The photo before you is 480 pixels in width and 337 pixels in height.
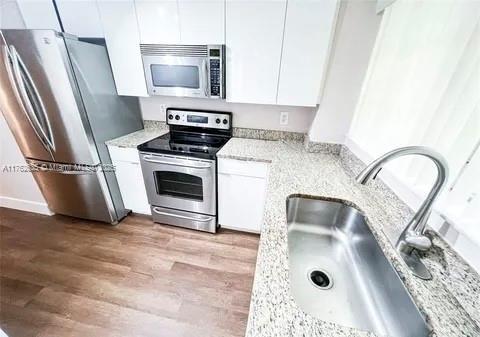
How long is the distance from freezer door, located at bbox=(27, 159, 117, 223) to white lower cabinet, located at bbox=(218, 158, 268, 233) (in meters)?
1.14

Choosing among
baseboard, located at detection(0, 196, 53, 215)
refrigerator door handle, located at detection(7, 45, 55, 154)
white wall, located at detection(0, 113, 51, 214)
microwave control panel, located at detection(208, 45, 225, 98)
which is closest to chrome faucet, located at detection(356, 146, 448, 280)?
microwave control panel, located at detection(208, 45, 225, 98)

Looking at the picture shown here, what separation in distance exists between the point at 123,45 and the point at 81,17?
479 mm

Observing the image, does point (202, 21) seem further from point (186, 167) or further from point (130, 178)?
point (130, 178)

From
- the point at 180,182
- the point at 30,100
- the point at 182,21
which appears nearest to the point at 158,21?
the point at 182,21

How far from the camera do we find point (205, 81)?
155cm

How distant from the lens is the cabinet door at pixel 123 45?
1.49 meters

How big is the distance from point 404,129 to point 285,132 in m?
1.12

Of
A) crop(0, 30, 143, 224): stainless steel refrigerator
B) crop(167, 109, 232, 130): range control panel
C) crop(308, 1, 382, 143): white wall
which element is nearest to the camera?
crop(308, 1, 382, 143): white wall

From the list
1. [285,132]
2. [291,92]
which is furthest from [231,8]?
[285,132]

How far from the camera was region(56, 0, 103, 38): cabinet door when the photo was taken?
5.27 feet

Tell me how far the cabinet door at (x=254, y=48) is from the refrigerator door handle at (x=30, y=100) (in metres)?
1.50

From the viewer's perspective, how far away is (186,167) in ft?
5.44

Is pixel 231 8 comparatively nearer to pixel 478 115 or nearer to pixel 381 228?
pixel 478 115

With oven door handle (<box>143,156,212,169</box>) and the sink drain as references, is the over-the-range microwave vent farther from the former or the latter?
the sink drain
